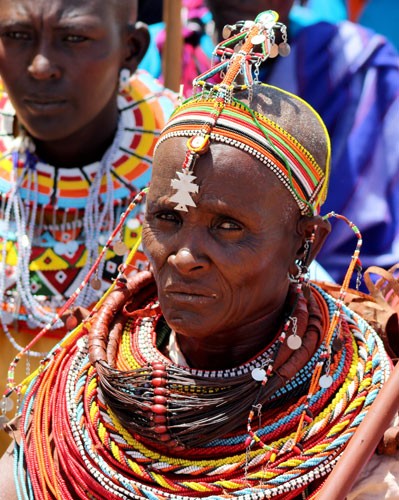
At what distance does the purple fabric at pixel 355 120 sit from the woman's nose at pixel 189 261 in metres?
2.87

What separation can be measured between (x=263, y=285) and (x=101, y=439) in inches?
21.3

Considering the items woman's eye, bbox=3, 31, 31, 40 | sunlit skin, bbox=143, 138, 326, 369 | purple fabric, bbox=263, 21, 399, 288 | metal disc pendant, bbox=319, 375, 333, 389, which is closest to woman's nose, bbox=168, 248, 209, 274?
sunlit skin, bbox=143, 138, 326, 369

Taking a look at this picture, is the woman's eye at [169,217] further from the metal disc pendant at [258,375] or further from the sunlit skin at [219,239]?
the metal disc pendant at [258,375]

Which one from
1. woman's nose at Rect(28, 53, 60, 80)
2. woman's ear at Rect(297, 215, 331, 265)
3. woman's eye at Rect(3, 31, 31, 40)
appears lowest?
woman's nose at Rect(28, 53, 60, 80)

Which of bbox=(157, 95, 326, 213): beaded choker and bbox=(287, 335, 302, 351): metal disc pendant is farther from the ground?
bbox=(157, 95, 326, 213): beaded choker

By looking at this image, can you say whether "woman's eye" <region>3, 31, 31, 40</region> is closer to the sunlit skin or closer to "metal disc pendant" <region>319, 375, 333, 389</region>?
the sunlit skin

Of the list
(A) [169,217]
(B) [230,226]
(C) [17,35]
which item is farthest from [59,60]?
(B) [230,226]

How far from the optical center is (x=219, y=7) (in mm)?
5820

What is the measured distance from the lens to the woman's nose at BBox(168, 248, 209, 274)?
2598 millimetres

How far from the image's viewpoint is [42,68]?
13.9 feet

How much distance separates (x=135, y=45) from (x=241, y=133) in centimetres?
227

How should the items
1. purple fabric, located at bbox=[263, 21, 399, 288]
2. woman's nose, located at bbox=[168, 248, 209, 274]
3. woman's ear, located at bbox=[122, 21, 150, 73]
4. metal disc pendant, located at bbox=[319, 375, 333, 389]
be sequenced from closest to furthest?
woman's nose, located at bbox=[168, 248, 209, 274]
metal disc pendant, located at bbox=[319, 375, 333, 389]
woman's ear, located at bbox=[122, 21, 150, 73]
purple fabric, located at bbox=[263, 21, 399, 288]

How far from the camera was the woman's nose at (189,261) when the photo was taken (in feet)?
8.52

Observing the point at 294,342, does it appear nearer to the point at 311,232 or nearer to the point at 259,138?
the point at 311,232
